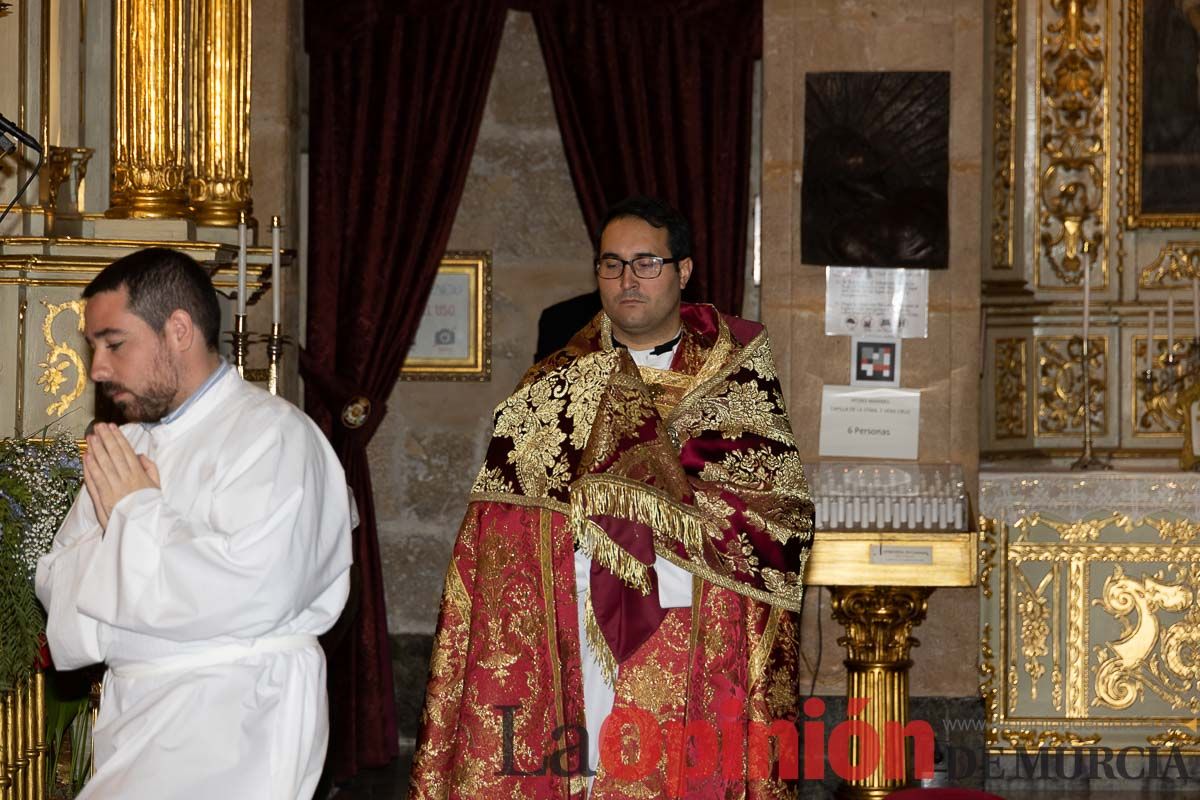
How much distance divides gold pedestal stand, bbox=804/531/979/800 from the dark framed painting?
1256mm

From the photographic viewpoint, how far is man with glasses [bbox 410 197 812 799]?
4211 mm

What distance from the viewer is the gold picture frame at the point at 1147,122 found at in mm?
8047

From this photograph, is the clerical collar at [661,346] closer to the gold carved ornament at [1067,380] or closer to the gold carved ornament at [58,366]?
the gold carved ornament at [58,366]

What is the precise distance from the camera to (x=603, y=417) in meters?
4.28

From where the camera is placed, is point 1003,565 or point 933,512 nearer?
point 933,512

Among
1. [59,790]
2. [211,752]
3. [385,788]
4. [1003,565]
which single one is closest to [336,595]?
[211,752]

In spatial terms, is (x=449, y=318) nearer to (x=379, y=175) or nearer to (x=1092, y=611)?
(x=379, y=175)

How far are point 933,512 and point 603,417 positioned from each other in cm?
241

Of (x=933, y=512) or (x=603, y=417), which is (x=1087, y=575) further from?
(x=603, y=417)

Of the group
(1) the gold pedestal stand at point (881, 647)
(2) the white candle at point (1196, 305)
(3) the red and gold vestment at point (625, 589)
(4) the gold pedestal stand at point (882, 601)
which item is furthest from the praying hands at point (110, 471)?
(2) the white candle at point (1196, 305)

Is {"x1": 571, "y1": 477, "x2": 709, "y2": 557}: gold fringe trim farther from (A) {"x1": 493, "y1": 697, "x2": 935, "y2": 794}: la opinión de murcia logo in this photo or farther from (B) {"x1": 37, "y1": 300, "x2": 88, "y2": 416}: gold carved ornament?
(B) {"x1": 37, "y1": 300, "x2": 88, "y2": 416}: gold carved ornament

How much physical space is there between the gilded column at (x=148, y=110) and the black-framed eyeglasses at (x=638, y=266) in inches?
78.8

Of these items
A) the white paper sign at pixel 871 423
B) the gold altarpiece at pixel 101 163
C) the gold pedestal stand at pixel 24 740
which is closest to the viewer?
the gold pedestal stand at pixel 24 740

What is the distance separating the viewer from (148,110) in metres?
5.79
